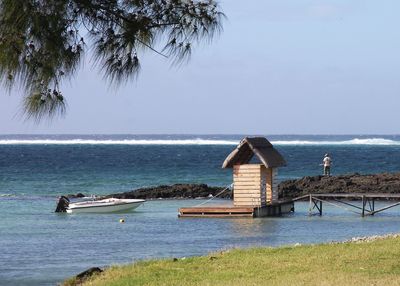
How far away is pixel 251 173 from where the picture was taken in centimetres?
4938

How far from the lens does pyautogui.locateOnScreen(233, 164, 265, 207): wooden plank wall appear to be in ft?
161

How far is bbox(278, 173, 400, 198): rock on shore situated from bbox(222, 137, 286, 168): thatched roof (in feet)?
35.4

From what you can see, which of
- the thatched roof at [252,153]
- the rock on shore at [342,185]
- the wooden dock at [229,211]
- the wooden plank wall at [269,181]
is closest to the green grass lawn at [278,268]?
the wooden dock at [229,211]

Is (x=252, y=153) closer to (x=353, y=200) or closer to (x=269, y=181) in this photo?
(x=269, y=181)

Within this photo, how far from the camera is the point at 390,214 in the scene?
161 feet

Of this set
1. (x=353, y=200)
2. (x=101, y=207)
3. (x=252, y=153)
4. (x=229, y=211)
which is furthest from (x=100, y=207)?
(x=353, y=200)

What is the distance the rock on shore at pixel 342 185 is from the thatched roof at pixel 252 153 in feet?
35.4

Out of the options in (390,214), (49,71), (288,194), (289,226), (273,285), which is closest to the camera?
(49,71)

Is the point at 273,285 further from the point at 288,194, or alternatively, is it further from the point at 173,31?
the point at 288,194

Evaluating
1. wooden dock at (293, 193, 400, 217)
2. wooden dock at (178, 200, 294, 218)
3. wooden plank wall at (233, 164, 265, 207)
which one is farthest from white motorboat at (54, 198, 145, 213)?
wooden dock at (293, 193, 400, 217)

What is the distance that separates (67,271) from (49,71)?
14337mm

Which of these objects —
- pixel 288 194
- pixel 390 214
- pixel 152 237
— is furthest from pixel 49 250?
pixel 288 194

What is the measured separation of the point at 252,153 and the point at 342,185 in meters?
13.5

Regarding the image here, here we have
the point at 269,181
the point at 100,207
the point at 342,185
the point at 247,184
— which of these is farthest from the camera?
the point at 342,185
